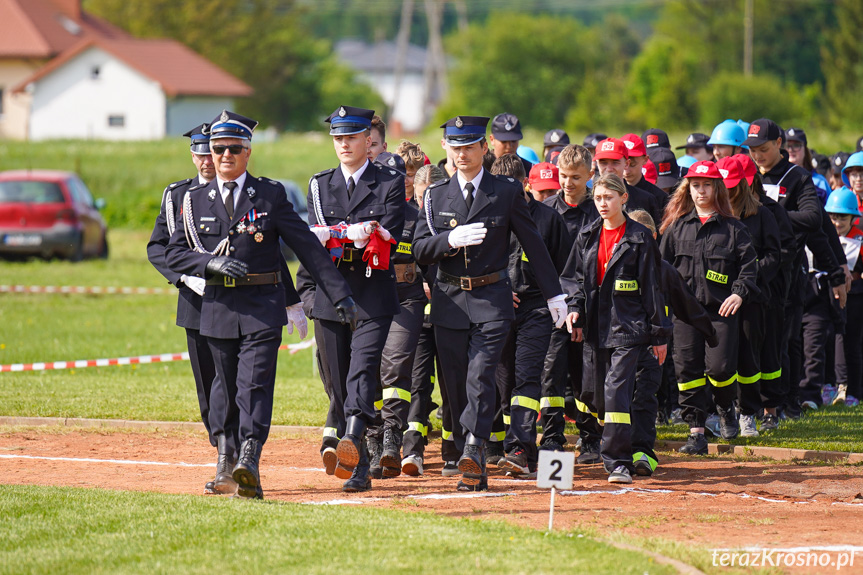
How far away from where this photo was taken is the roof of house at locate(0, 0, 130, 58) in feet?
232

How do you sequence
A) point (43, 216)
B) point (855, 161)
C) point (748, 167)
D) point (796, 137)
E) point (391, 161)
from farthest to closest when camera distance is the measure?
point (43, 216)
point (796, 137)
point (855, 161)
point (748, 167)
point (391, 161)

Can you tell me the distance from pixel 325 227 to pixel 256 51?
79.0 m

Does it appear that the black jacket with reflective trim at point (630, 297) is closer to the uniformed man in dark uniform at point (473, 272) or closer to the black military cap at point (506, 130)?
the uniformed man in dark uniform at point (473, 272)

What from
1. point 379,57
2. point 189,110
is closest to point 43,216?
point 189,110

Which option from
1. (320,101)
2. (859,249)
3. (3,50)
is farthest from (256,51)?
(859,249)

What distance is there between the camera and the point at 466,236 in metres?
8.24

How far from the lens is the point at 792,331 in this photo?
11.7m

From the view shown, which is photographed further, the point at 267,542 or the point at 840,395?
the point at 840,395

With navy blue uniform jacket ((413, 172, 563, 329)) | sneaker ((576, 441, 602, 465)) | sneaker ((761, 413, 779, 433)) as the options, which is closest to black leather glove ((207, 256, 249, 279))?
navy blue uniform jacket ((413, 172, 563, 329))

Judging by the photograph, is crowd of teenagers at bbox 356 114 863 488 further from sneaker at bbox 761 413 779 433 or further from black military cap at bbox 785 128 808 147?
black military cap at bbox 785 128 808 147

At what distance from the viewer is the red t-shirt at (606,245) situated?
907 centimetres

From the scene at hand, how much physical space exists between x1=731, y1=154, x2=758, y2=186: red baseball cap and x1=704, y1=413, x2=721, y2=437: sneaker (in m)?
2.00

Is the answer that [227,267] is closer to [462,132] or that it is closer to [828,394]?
[462,132]

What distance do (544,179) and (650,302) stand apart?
1.65 metres
